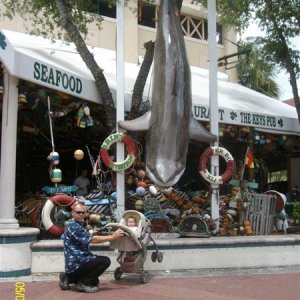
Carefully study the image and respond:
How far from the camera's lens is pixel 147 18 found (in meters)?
19.7

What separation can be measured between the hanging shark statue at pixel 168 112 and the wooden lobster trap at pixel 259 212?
196cm

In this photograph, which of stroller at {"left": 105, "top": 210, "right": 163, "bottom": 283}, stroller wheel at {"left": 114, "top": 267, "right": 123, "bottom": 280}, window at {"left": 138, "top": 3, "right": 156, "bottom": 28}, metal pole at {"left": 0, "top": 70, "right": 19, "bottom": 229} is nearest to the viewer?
stroller at {"left": 105, "top": 210, "right": 163, "bottom": 283}

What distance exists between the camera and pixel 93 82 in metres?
9.94

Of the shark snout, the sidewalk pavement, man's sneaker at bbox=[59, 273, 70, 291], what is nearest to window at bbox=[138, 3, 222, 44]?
the shark snout

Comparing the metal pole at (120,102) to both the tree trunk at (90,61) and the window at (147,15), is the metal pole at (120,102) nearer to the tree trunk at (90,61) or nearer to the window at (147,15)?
the tree trunk at (90,61)

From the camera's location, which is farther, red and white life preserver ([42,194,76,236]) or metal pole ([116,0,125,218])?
metal pole ([116,0,125,218])

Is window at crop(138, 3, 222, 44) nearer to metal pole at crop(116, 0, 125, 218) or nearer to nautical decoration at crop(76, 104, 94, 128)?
metal pole at crop(116, 0, 125, 218)

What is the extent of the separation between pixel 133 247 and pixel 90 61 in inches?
159

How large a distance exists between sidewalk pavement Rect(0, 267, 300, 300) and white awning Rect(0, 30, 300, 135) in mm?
3354

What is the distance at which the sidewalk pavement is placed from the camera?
6668 mm

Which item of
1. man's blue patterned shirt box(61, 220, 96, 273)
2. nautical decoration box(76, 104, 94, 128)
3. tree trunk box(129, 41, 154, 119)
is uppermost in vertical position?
tree trunk box(129, 41, 154, 119)

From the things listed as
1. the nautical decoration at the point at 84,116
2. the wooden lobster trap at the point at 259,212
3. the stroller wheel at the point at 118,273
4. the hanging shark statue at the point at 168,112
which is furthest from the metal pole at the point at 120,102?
the wooden lobster trap at the point at 259,212

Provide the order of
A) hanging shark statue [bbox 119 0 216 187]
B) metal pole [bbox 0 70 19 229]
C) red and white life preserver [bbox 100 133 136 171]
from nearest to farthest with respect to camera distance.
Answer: metal pole [bbox 0 70 19 229], hanging shark statue [bbox 119 0 216 187], red and white life preserver [bbox 100 133 136 171]

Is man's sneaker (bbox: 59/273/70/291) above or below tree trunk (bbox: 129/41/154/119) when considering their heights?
below
